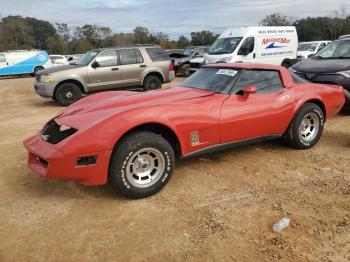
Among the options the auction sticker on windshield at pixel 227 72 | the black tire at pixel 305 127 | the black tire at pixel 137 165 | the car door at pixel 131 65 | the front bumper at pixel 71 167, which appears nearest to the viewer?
the front bumper at pixel 71 167

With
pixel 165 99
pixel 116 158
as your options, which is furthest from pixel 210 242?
pixel 165 99

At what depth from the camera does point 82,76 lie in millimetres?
11016

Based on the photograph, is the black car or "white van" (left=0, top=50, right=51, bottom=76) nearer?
the black car

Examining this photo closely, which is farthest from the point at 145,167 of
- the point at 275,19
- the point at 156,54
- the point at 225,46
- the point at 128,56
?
the point at 275,19

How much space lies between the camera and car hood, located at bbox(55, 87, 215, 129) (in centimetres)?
414

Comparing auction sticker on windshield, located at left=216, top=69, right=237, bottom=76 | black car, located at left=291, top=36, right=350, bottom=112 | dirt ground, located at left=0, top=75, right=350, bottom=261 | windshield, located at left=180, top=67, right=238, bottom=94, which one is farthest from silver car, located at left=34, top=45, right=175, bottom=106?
auction sticker on windshield, located at left=216, top=69, right=237, bottom=76

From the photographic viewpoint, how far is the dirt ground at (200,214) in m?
3.10

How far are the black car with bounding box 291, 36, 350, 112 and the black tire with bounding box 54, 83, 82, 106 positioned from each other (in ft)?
20.9

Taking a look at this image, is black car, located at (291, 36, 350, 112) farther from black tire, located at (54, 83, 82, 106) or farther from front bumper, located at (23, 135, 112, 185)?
black tire, located at (54, 83, 82, 106)

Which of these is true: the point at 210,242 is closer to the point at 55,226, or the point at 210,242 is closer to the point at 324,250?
the point at 324,250

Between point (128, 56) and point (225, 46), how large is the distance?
4843 millimetres

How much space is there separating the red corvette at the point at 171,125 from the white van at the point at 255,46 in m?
8.77

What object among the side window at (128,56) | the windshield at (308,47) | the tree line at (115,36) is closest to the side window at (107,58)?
the side window at (128,56)

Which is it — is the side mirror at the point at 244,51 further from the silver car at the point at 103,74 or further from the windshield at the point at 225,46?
the silver car at the point at 103,74
